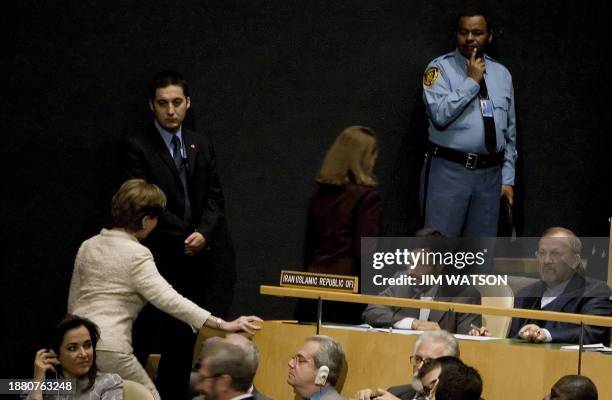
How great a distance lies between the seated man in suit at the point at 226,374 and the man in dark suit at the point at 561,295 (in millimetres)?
1600

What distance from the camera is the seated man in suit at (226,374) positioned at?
475cm

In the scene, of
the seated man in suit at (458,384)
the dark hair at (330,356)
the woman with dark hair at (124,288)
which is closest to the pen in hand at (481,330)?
the dark hair at (330,356)

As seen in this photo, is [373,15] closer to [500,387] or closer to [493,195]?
[493,195]

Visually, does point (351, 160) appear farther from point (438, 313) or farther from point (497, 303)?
point (497, 303)

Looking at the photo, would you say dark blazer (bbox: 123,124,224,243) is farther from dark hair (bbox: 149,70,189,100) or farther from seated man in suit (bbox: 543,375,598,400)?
seated man in suit (bbox: 543,375,598,400)

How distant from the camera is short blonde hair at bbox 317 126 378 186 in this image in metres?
6.48

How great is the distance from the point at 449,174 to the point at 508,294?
1.33 m

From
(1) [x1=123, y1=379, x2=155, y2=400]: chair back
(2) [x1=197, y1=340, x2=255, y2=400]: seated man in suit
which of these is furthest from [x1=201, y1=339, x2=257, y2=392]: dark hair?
(1) [x1=123, y1=379, x2=155, y2=400]: chair back

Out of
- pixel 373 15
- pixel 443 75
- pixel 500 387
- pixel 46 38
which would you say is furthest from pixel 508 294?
pixel 46 38

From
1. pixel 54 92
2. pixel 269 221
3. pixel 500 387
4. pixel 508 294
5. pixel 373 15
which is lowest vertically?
pixel 500 387

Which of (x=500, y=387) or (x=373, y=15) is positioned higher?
(x=373, y=15)

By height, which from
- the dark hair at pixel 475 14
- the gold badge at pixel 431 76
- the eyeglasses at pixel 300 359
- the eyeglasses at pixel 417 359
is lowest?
the eyeglasses at pixel 300 359

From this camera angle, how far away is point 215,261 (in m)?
7.75

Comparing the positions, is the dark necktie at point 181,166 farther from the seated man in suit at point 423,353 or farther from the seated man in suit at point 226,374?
the seated man in suit at point 226,374
